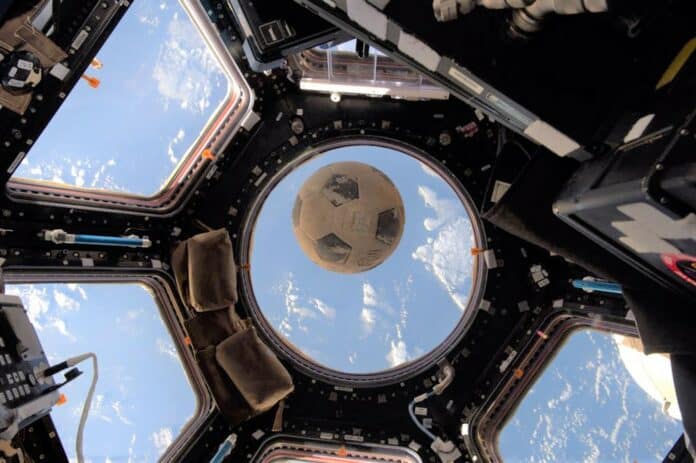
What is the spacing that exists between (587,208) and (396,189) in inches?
219

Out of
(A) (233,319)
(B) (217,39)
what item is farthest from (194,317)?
(B) (217,39)

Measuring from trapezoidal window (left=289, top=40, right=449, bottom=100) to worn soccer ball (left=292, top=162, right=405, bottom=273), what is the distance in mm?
1445

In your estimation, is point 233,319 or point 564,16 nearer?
point 564,16

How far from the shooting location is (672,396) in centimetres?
863

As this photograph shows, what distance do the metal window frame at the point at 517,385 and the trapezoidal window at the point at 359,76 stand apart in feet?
15.2

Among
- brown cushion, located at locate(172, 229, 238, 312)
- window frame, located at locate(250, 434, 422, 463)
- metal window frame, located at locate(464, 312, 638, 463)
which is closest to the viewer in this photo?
brown cushion, located at locate(172, 229, 238, 312)

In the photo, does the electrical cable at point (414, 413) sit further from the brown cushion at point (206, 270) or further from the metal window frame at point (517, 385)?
the brown cushion at point (206, 270)

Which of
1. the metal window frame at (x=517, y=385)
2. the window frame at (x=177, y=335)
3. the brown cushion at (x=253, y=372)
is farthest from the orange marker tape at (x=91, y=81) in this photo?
the metal window frame at (x=517, y=385)

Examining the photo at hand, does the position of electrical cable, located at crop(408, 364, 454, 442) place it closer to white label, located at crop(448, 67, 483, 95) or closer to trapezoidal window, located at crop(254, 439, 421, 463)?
trapezoidal window, located at crop(254, 439, 421, 463)

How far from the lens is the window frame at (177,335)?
8805 mm

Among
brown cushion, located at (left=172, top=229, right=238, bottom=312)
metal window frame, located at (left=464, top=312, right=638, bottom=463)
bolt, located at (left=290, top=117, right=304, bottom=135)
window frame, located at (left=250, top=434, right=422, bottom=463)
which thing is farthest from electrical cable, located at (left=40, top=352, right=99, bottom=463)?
metal window frame, located at (left=464, top=312, right=638, bottom=463)

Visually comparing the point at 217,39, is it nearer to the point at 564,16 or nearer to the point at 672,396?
the point at 564,16

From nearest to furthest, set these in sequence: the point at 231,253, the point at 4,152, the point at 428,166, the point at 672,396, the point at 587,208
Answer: the point at 587,208
the point at 4,152
the point at 672,396
the point at 231,253
the point at 428,166

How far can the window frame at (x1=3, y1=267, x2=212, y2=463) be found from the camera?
880 centimetres
